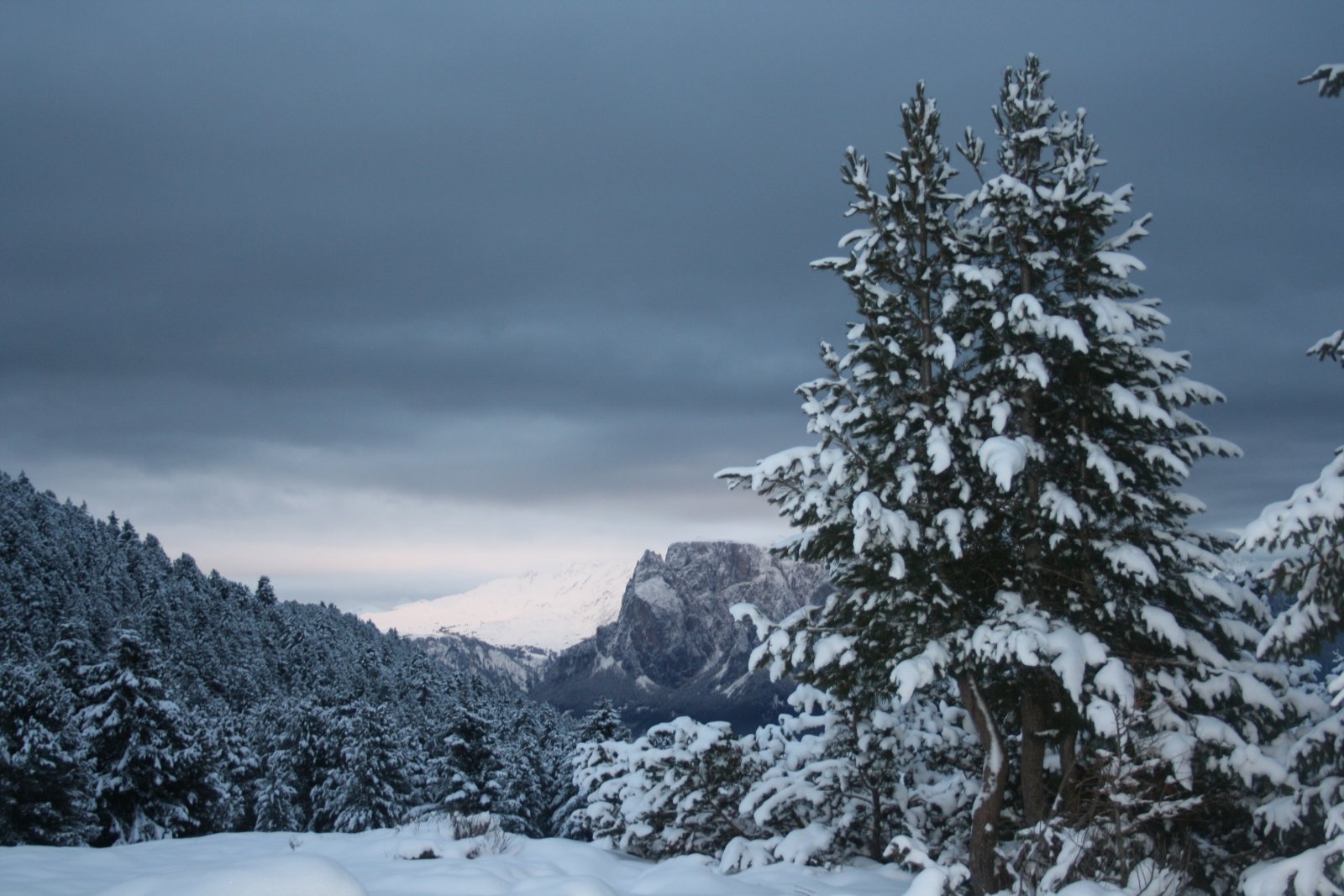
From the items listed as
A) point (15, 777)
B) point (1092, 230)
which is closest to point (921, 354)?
point (1092, 230)

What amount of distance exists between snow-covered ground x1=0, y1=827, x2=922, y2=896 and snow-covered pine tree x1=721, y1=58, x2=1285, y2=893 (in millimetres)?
2710

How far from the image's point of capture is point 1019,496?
11.5 m

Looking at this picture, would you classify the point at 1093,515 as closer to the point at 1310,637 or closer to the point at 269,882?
the point at 1310,637

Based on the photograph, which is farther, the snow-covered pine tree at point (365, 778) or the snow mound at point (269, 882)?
the snow-covered pine tree at point (365, 778)

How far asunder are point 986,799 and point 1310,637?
455 centimetres

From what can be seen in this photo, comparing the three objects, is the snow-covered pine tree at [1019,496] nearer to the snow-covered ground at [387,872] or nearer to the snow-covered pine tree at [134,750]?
the snow-covered ground at [387,872]

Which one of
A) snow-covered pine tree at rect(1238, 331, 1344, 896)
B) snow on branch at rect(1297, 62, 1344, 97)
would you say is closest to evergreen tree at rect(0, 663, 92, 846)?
snow-covered pine tree at rect(1238, 331, 1344, 896)

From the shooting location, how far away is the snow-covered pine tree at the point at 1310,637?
20.7 ft

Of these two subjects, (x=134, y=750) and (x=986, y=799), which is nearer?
(x=986, y=799)

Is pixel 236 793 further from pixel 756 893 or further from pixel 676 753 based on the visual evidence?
pixel 756 893

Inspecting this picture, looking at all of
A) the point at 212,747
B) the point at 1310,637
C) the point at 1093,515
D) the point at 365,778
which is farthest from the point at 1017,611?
the point at 212,747

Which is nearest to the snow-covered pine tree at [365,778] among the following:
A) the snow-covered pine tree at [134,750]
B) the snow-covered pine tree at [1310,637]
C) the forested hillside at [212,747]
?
the forested hillside at [212,747]

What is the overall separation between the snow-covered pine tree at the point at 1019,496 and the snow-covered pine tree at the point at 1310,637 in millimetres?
1037

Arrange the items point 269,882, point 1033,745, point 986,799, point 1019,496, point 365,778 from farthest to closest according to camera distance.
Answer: point 365,778 → point 1019,496 → point 1033,745 → point 986,799 → point 269,882
